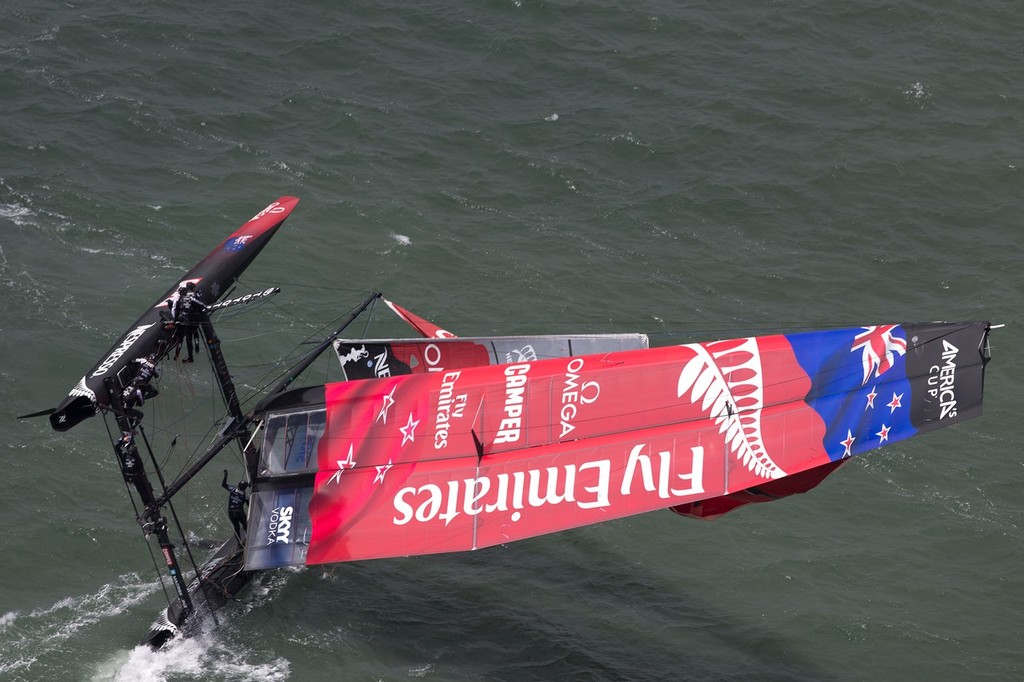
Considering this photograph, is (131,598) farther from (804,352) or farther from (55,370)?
(804,352)

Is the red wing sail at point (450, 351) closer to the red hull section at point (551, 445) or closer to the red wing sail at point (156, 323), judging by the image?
the red wing sail at point (156, 323)

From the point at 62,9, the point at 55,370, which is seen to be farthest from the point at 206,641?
the point at 62,9

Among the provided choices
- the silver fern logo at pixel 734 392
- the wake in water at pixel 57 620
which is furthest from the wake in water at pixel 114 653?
the silver fern logo at pixel 734 392

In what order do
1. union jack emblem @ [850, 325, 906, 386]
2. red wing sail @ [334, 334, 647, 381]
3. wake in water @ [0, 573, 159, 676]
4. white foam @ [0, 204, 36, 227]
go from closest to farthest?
union jack emblem @ [850, 325, 906, 386], wake in water @ [0, 573, 159, 676], red wing sail @ [334, 334, 647, 381], white foam @ [0, 204, 36, 227]

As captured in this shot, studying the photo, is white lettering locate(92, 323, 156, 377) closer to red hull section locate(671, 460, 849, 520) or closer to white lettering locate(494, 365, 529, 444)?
white lettering locate(494, 365, 529, 444)

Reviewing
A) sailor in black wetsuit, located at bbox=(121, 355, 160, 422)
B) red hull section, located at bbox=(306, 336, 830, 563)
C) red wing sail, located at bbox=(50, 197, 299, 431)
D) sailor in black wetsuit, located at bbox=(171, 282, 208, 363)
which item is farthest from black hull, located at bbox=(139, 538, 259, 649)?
sailor in black wetsuit, located at bbox=(171, 282, 208, 363)
